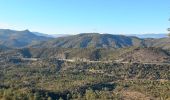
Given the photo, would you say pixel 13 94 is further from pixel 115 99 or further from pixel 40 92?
pixel 115 99

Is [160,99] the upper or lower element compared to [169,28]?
lower

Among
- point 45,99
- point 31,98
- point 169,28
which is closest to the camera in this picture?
point 169,28

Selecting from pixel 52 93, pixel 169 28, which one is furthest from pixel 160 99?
pixel 169 28

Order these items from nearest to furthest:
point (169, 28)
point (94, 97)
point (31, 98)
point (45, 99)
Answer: point (169, 28), point (31, 98), point (45, 99), point (94, 97)

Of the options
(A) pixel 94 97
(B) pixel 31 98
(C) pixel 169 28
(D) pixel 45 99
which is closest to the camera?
(C) pixel 169 28

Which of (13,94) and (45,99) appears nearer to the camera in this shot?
(13,94)

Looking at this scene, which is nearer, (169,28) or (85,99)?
(169,28)

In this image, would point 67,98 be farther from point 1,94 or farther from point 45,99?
point 1,94

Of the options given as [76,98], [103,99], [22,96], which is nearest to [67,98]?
[76,98]

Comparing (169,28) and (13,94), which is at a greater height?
(169,28)
